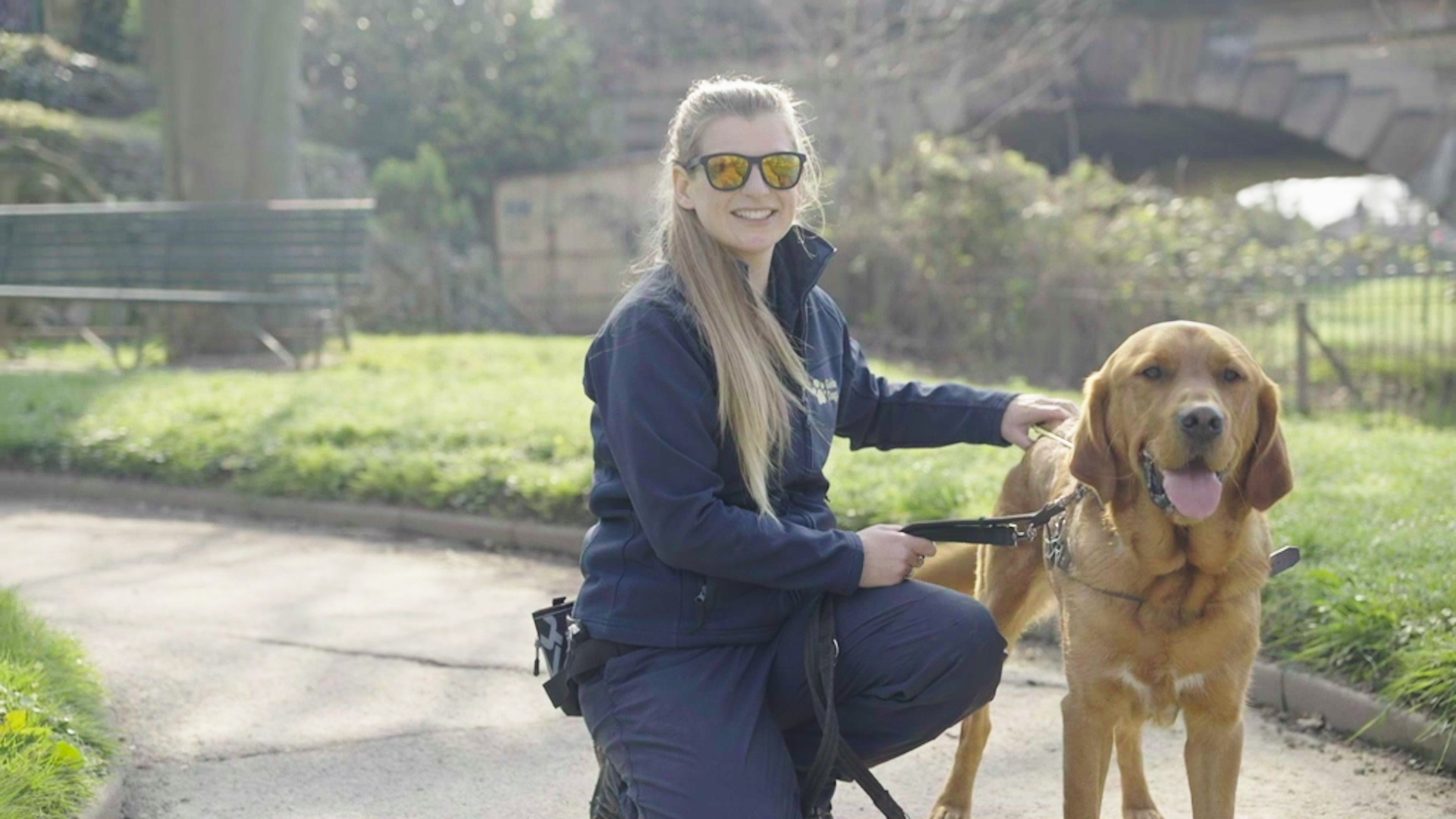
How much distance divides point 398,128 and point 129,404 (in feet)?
58.5

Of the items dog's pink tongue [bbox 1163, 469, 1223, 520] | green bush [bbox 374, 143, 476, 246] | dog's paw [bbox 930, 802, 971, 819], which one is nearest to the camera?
dog's pink tongue [bbox 1163, 469, 1223, 520]

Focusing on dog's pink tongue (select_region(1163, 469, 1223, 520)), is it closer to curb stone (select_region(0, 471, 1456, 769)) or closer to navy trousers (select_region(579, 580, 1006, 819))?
navy trousers (select_region(579, 580, 1006, 819))

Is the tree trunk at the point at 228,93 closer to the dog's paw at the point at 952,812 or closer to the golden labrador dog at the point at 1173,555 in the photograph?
the dog's paw at the point at 952,812

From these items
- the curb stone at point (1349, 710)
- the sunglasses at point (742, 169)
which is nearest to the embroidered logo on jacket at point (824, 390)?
the sunglasses at point (742, 169)

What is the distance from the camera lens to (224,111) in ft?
44.0

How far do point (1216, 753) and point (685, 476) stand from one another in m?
1.36

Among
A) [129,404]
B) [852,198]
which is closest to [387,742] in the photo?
[129,404]

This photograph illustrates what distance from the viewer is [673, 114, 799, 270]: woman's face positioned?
342 centimetres

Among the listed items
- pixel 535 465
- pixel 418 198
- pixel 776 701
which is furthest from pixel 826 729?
pixel 418 198

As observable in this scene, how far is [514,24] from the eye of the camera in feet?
85.9

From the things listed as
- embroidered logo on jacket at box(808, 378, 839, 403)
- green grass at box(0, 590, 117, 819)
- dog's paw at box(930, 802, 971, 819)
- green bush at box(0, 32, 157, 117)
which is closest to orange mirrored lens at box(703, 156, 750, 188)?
embroidered logo on jacket at box(808, 378, 839, 403)

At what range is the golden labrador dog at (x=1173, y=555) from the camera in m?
3.30

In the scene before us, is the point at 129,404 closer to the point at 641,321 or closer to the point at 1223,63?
the point at 641,321

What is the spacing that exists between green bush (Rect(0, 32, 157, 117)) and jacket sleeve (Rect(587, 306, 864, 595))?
16.9 metres
